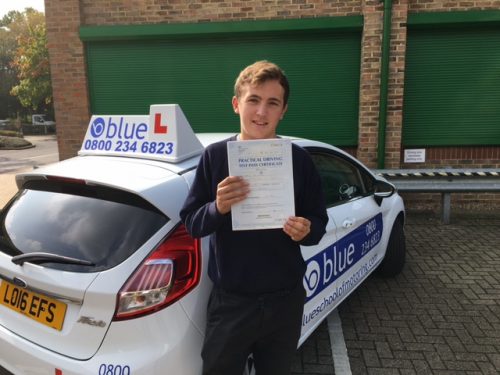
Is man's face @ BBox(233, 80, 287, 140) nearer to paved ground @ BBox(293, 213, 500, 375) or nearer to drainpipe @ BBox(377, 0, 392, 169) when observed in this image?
paved ground @ BBox(293, 213, 500, 375)

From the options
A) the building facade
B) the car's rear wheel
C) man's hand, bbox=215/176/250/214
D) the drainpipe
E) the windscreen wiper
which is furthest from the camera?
the building facade

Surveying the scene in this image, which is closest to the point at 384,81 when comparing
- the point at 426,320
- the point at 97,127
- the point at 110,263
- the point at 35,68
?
the point at 426,320

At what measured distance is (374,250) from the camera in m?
3.62

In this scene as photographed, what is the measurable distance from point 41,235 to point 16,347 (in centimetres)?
51

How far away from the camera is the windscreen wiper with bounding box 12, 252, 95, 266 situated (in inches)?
72.1

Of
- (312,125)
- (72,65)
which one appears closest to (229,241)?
(312,125)

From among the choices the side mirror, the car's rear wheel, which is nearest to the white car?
the side mirror

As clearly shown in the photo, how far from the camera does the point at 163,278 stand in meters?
1.77

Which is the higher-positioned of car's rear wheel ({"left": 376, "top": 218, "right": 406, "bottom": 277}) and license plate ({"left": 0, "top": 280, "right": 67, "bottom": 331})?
license plate ({"left": 0, "top": 280, "right": 67, "bottom": 331})

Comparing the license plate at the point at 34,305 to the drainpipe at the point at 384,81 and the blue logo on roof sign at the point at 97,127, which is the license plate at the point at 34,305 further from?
the drainpipe at the point at 384,81

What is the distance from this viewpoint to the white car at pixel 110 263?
174cm

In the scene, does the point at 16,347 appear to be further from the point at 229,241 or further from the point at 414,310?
the point at 414,310

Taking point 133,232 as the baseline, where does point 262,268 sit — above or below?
below

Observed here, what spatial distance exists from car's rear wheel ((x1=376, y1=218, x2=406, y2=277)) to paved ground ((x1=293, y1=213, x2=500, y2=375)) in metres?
0.10
